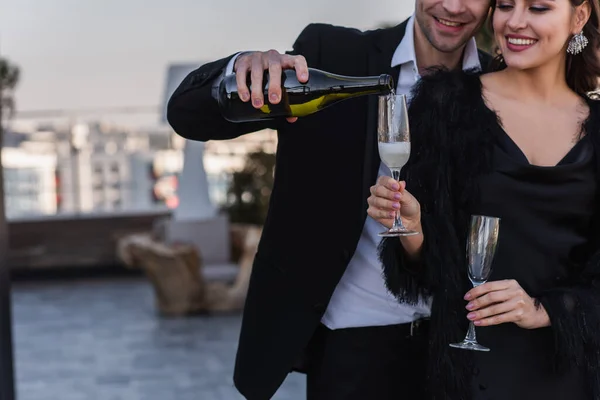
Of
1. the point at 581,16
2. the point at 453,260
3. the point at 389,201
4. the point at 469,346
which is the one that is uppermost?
the point at 581,16

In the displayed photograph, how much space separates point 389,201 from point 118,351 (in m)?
4.60

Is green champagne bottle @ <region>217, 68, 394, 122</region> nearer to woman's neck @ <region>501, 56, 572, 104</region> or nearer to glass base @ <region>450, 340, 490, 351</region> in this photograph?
woman's neck @ <region>501, 56, 572, 104</region>

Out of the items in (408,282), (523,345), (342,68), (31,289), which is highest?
(342,68)

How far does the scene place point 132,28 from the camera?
32.2 feet

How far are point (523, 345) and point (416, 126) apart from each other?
0.46 m

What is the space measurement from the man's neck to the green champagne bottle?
0.36 m

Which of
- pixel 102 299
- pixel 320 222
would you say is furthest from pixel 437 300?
pixel 102 299

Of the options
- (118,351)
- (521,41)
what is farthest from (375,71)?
(118,351)

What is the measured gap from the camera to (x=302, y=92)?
4.80 feet

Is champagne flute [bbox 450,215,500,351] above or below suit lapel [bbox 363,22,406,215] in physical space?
below

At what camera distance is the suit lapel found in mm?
1701

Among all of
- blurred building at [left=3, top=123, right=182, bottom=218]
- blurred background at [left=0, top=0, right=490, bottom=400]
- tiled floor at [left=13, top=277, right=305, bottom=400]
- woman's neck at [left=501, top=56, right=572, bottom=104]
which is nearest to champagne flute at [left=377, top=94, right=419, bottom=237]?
woman's neck at [left=501, top=56, right=572, bottom=104]

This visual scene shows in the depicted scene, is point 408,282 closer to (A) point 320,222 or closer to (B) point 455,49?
(A) point 320,222

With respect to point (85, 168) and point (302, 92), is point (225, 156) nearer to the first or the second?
point (85, 168)
